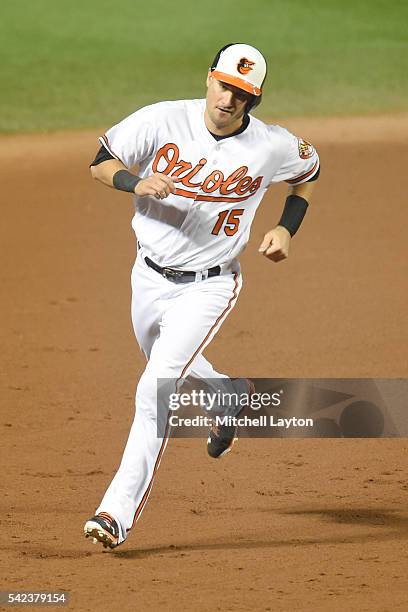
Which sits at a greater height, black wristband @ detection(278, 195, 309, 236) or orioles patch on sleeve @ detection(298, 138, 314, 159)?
orioles patch on sleeve @ detection(298, 138, 314, 159)

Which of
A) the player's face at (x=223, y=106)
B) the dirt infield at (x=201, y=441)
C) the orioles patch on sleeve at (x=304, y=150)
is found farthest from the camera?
the orioles patch on sleeve at (x=304, y=150)

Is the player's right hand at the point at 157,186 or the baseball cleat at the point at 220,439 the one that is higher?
the player's right hand at the point at 157,186

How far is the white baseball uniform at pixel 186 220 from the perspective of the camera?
197 inches

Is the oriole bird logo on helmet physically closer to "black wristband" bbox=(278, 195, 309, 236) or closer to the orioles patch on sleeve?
the orioles patch on sleeve

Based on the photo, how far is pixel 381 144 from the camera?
541 inches

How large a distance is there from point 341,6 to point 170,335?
15.3m

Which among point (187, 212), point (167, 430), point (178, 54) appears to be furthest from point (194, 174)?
point (178, 54)

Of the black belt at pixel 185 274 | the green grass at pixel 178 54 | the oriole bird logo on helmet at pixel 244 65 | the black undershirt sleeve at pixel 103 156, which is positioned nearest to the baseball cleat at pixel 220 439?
the black belt at pixel 185 274

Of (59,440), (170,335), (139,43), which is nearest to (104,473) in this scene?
(59,440)

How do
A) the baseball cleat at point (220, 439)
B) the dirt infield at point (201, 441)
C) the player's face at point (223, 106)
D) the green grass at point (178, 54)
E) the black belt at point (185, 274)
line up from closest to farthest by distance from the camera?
the dirt infield at point (201, 441) < the player's face at point (223, 106) < the black belt at point (185, 274) < the baseball cleat at point (220, 439) < the green grass at point (178, 54)

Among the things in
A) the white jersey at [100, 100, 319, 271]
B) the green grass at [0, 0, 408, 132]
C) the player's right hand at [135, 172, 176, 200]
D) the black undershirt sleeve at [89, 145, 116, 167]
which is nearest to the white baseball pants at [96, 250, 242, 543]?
the white jersey at [100, 100, 319, 271]

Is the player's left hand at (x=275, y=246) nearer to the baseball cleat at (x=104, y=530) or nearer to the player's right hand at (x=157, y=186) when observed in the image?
the player's right hand at (x=157, y=186)

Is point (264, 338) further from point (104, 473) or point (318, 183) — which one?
point (318, 183)

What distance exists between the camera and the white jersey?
510 centimetres
